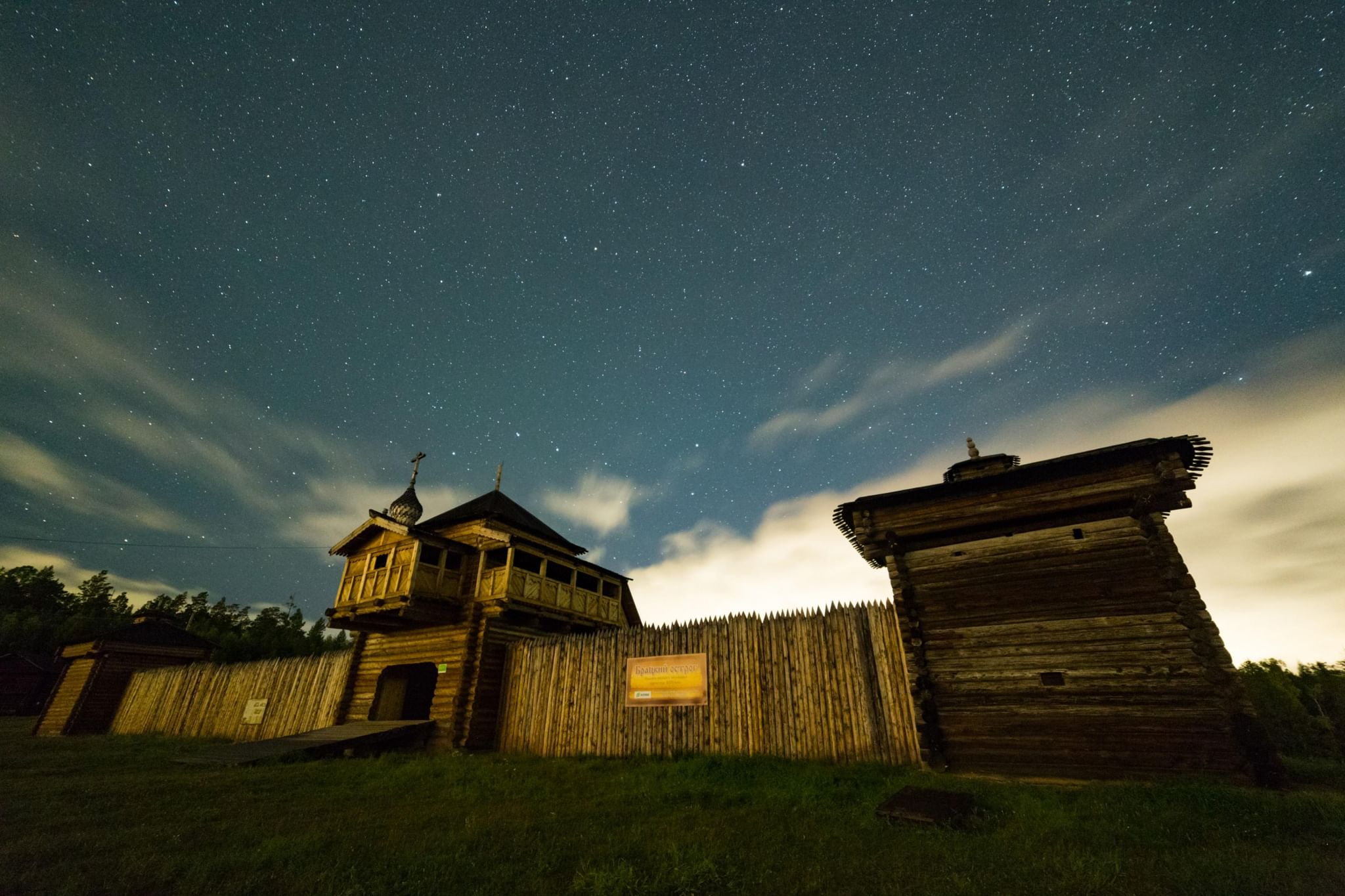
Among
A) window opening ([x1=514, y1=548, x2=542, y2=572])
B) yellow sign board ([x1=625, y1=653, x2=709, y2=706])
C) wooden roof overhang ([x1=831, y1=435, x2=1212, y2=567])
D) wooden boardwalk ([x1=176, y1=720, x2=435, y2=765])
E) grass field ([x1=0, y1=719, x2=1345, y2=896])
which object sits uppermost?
window opening ([x1=514, y1=548, x2=542, y2=572])

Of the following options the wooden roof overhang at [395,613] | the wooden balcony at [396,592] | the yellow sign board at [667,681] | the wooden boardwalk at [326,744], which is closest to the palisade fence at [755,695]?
the yellow sign board at [667,681]

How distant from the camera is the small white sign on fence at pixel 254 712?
21344 millimetres

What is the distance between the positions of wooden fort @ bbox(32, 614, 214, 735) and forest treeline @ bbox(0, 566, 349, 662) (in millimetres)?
21916

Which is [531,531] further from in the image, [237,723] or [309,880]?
[309,880]

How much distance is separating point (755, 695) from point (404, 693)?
655 inches

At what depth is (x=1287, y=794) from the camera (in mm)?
7004

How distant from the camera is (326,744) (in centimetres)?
1427

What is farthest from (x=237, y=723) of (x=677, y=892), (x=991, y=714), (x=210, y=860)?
(x=991, y=714)

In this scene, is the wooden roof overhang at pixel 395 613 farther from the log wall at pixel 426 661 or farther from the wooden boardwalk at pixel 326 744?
the wooden boardwalk at pixel 326 744

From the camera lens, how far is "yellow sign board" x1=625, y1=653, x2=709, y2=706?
12.5 meters

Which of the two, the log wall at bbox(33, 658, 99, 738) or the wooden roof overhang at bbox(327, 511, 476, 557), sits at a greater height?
the wooden roof overhang at bbox(327, 511, 476, 557)

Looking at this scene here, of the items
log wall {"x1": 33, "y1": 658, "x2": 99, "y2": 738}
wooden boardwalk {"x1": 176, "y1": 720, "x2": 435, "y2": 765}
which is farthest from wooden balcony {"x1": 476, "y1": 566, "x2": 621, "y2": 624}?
log wall {"x1": 33, "y1": 658, "x2": 99, "y2": 738}

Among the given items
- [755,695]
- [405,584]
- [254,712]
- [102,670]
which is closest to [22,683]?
[102,670]

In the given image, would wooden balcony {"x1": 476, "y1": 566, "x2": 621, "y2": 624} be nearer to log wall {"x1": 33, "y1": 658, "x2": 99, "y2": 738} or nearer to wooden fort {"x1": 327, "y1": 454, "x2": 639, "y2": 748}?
wooden fort {"x1": 327, "y1": 454, "x2": 639, "y2": 748}
